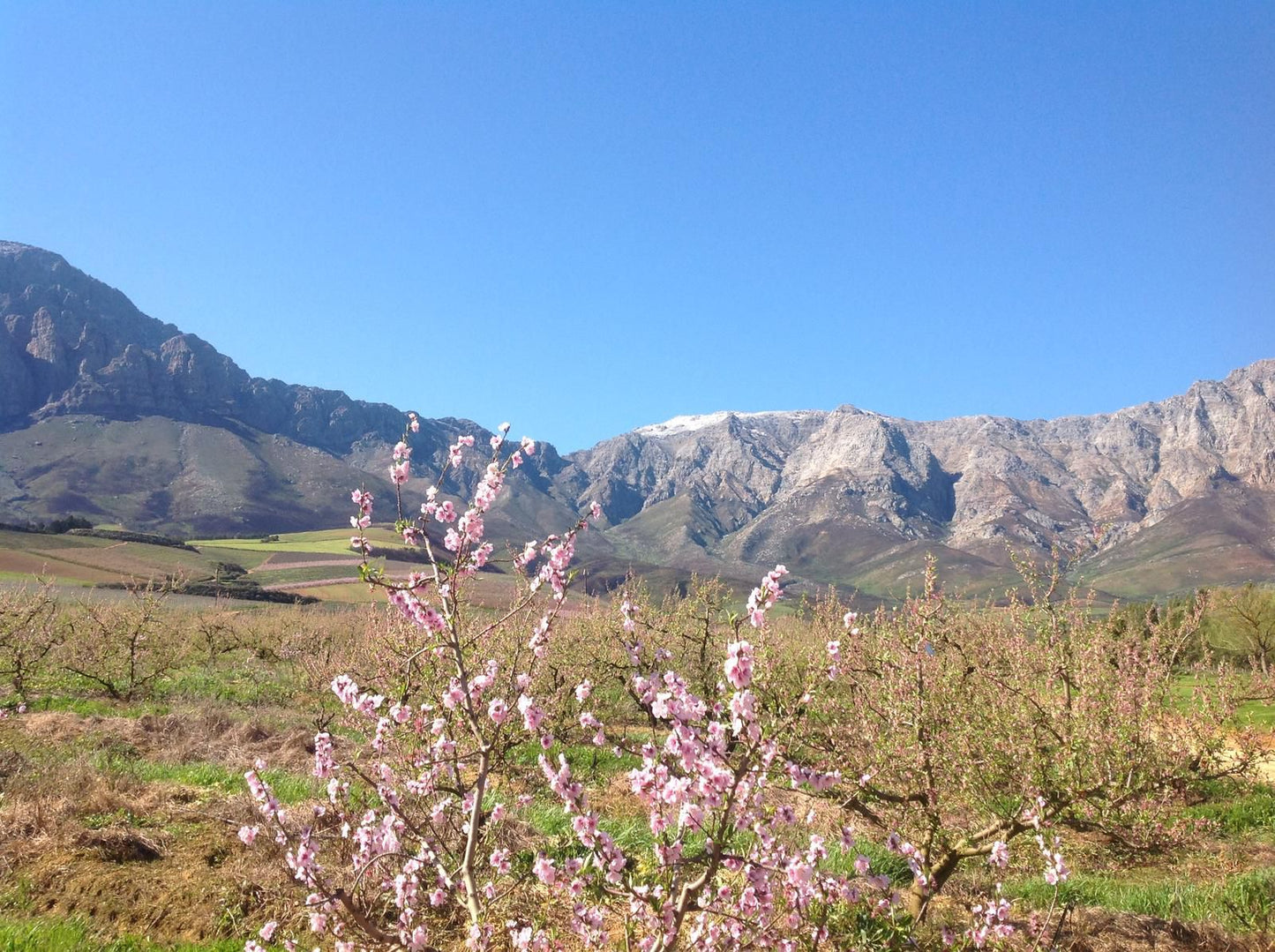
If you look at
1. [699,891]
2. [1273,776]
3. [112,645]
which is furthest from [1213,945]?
[112,645]

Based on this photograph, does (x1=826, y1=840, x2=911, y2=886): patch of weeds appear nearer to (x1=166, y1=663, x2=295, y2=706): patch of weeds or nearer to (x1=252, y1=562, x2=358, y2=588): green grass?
(x1=166, y1=663, x2=295, y2=706): patch of weeds

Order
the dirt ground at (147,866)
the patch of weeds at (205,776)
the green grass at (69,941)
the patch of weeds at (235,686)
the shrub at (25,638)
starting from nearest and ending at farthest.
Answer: the green grass at (69,941) < the dirt ground at (147,866) < the patch of weeds at (205,776) < the shrub at (25,638) < the patch of weeds at (235,686)

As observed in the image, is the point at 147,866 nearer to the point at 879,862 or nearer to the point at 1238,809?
the point at 879,862

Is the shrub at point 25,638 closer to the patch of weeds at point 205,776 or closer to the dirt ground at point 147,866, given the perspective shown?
the patch of weeds at point 205,776

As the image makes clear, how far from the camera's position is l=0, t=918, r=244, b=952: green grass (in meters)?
5.52

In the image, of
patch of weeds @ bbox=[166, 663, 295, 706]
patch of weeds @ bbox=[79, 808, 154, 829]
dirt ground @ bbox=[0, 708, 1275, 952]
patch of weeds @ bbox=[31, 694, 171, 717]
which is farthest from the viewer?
patch of weeds @ bbox=[166, 663, 295, 706]

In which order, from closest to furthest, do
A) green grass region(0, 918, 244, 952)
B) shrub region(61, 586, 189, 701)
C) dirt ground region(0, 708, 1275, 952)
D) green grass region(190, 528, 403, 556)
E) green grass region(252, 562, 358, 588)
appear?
green grass region(0, 918, 244, 952), dirt ground region(0, 708, 1275, 952), shrub region(61, 586, 189, 701), green grass region(252, 562, 358, 588), green grass region(190, 528, 403, 556)

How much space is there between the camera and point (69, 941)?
18.7ft

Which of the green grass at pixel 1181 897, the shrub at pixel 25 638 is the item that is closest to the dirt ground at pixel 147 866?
the green grass at pixel 1181 897

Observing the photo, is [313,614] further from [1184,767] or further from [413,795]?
[1184,767]

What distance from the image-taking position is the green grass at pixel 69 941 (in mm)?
5523

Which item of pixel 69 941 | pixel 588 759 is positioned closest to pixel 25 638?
pixel 588 759

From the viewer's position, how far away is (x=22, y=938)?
5555 mm

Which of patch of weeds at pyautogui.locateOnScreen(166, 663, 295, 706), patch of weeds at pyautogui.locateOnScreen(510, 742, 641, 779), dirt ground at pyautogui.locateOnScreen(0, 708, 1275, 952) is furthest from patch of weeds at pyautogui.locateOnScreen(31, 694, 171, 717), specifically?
patch of weeds at pyautogui.locateOnScreen(510, 742, 641, 779)
